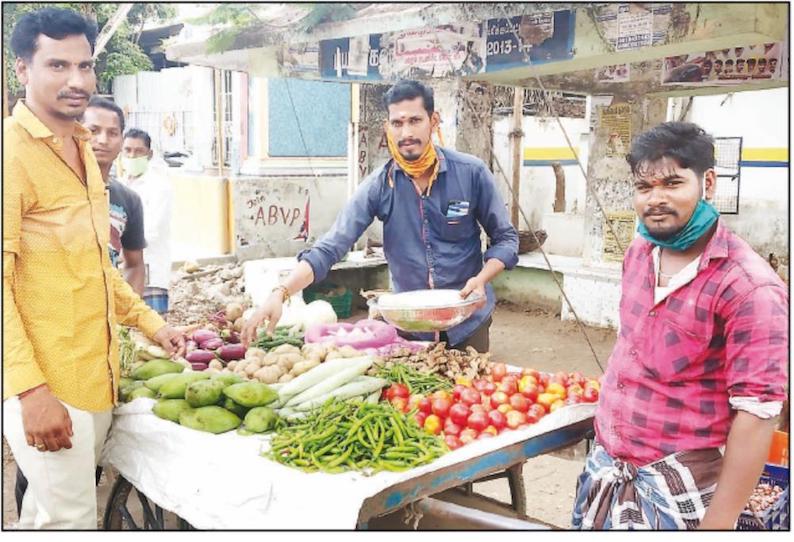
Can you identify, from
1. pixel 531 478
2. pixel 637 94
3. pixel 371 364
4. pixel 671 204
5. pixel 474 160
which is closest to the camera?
pixel 671 204

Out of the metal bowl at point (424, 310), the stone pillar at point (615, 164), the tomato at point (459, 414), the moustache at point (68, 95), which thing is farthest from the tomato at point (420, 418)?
the stone pillar at point (615, 164)

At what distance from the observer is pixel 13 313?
8.00 ft

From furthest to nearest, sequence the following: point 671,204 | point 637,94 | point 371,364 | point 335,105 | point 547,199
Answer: point 547,199 < point 335,105 < point 637,94 < point 371,364 < point 671,204

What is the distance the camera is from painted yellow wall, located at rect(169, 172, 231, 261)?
1078 centimetres


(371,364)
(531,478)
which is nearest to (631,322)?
(371,364)

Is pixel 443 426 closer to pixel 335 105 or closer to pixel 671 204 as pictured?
pixel 671 204

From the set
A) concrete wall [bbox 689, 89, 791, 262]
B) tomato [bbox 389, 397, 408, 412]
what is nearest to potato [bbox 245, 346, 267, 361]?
tomato [bbox 389, 397, 408, 412]

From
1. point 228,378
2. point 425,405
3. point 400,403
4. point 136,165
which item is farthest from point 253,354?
point 136,165

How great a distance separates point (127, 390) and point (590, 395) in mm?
1946

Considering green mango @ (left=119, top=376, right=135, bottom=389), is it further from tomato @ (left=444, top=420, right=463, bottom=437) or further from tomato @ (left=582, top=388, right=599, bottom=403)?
tomato @ (left=582, top=388, right=599, bottom=403)

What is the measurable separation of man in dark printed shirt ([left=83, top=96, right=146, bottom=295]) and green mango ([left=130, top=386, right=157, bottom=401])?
167 cm

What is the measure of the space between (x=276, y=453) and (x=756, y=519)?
5.87 ft

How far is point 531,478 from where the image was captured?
519cm

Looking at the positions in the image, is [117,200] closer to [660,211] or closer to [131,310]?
[131,310]
